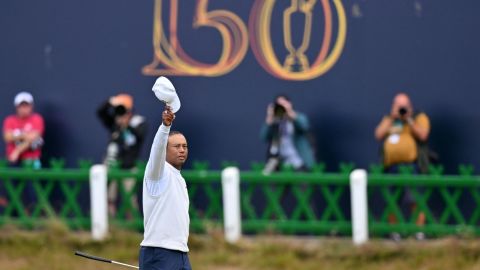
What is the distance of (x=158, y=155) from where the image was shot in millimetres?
9883

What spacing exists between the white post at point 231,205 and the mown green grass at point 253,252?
0.11 meters

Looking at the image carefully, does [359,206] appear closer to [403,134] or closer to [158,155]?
[403,134]

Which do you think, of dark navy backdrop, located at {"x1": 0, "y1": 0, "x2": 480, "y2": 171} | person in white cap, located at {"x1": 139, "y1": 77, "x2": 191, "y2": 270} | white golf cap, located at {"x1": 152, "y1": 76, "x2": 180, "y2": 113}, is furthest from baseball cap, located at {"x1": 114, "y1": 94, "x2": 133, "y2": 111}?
white golf cap, located at {"x1": 152, "y1": 76, "x2": 180, "y2": 113}

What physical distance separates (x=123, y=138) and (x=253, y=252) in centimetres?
212

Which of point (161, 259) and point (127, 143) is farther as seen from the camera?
point (127, 143)

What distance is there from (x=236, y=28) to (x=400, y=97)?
207 cm

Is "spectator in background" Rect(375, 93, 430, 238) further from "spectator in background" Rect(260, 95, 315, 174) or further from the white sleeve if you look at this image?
the white sleeve

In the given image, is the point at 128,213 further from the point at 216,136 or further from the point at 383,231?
the point at 383,231

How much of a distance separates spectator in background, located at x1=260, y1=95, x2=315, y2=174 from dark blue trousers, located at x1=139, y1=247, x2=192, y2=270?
506 centimetres

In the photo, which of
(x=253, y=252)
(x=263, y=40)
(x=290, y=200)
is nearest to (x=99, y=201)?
(x=253, y=252)

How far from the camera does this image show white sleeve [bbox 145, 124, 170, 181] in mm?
9750

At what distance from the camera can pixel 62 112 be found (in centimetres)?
1664

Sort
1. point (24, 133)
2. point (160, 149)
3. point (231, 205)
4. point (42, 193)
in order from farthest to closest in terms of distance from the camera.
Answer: point (24, 133)
point (42, 193)
point (231, 205)
point (160, 149)

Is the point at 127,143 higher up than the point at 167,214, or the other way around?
the point at 127,143
